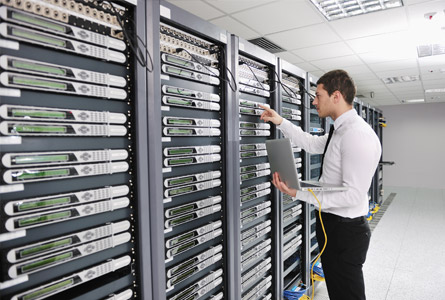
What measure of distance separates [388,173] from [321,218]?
970 cm

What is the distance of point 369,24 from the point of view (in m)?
3.25

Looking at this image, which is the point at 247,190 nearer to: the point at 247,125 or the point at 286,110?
the point at 247,125

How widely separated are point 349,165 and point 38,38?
1.34m

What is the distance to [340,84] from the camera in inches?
62.5

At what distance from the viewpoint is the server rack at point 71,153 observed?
2.35 feet

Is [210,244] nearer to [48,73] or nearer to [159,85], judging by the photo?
[159,85]

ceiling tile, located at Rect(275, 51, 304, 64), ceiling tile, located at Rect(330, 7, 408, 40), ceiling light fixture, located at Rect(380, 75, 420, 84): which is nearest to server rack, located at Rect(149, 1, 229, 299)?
ceiling tile, located at Rect(330, 7, 408, 40)

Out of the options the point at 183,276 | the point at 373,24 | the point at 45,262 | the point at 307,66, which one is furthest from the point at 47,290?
the point at 307,66

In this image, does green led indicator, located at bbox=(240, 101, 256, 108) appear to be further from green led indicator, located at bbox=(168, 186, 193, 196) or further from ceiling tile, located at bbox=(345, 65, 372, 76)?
ceiling tile, located at bbox=(345, 65, 372, 76)

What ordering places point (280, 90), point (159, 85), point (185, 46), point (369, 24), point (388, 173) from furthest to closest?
point (388, 173), point (369, 24), point (280, 90), point (185, 46), point (159, 85)

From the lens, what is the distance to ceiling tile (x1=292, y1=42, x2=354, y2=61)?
→ 407cm

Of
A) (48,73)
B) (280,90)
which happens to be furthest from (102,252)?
(280,90)

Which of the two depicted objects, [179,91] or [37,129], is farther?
[179,91]

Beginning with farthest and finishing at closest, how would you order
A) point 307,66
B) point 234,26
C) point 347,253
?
point 307,66 < point 234,26 < point 347,253
